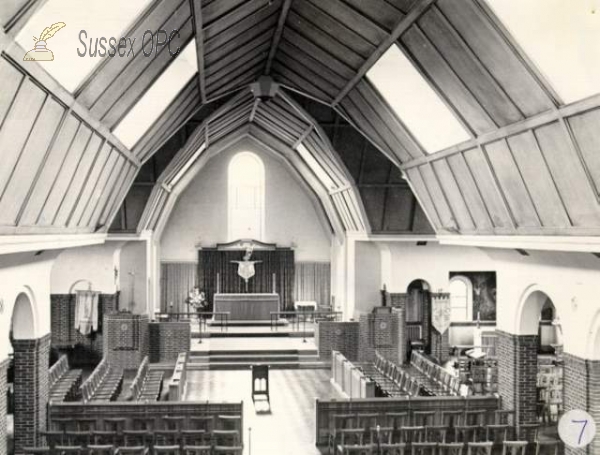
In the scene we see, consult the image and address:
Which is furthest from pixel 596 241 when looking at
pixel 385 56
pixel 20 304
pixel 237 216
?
pixel 237 216

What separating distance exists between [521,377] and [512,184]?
4655 mm

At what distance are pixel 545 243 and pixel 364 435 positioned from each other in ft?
17.2

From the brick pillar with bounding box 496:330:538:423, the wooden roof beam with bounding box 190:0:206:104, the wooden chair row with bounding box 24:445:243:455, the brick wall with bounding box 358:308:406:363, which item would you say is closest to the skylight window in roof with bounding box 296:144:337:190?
the brick wall with bounding box 358:308:406:363

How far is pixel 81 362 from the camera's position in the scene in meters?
23.7

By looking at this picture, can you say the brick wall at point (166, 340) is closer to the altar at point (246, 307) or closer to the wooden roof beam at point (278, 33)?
the altar at point (246, 307)

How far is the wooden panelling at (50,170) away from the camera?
9.61 meters

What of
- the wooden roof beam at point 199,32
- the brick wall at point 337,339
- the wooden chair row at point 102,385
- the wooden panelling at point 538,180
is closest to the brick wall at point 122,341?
the wooden chair row at point 102,385

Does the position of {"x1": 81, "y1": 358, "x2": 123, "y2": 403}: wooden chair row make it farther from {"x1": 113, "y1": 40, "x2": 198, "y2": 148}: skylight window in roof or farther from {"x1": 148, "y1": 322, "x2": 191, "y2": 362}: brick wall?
{"x1": 113, "y1": 40, "x2": 198, "y2": 148}: skylight window in roof

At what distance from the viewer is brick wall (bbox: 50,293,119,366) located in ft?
76.4

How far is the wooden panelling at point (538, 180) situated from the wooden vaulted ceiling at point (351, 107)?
0.02m

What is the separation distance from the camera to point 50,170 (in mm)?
9969

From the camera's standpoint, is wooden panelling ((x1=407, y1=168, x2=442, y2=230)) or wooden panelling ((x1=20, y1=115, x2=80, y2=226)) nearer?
wooden panelling ((x1=20, y1=115, x2=80, y2=226))

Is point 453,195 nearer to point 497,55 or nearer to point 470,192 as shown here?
point 470,192

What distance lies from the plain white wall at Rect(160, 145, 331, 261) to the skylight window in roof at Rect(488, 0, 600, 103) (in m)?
22.1
